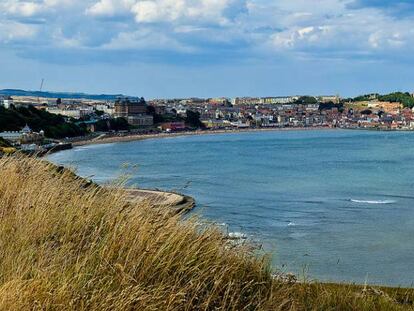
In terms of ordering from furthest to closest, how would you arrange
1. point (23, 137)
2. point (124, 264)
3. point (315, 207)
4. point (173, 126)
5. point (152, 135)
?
point (173, 126) → point (152, 135) → point (23, 137) → point (315, 207) → point (124, 264)

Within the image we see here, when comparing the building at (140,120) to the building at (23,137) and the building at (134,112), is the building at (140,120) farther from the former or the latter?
the building at (23,137)

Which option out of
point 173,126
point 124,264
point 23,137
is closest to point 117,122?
point 173,126

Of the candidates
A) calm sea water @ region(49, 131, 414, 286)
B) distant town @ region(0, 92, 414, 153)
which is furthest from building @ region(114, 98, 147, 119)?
calm sea water @ region(49, 131, 414, 286)

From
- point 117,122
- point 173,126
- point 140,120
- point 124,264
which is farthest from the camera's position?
point 173,126

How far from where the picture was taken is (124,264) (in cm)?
359

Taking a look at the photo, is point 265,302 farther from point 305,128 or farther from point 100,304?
point 305,128

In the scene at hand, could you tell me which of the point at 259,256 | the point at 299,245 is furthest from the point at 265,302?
the point at 299,245

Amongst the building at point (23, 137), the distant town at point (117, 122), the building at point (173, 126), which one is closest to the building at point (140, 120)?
the distant town at point (117, 122)

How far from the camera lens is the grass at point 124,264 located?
3223 millimetres

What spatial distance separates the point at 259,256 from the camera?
4758 mm

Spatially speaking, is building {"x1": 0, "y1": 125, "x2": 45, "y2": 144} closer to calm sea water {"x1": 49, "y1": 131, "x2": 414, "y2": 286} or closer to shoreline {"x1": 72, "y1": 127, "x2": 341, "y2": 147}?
shoreline {"x1": 72, "y1": 127, "x2": 341, "y2": 147}

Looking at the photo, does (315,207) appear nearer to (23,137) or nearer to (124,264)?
(124,264)

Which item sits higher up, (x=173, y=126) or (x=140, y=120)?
(x=140, y=120)

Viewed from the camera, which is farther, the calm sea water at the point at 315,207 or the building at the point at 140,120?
the building at the point at 140,120
